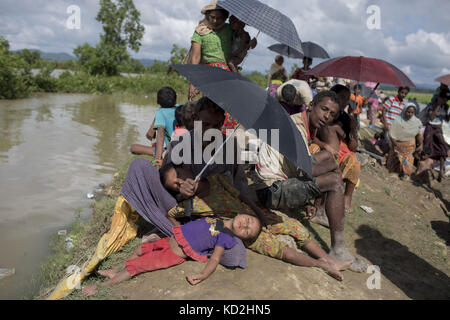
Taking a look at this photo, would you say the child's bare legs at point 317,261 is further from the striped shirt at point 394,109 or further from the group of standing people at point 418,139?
the striped shirt at point 394,109

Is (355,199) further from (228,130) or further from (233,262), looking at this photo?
(233,262)

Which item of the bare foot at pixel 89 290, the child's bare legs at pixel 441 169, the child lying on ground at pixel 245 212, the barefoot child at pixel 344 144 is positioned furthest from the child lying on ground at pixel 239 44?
the child's bare legs at pixel 441 169

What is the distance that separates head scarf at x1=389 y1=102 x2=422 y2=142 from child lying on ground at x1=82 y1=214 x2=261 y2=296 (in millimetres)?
5538

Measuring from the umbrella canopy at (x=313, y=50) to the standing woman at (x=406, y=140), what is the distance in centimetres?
249

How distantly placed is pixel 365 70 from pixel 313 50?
3.60 m

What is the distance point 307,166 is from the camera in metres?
2.14

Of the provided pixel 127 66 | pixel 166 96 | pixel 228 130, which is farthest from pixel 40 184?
pixel 127 66

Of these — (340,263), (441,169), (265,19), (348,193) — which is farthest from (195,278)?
(441,169)

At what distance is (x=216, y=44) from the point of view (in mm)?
3779

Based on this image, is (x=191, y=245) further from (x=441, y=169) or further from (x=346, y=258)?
(x=441, y=169)

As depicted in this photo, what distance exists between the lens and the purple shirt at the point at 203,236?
2.36m

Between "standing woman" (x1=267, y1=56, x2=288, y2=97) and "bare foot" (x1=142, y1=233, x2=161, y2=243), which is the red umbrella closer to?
"standing woman" (x1=267, y1=56, x2=288, y2=97)

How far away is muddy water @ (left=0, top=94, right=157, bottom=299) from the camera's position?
4.12 meters
